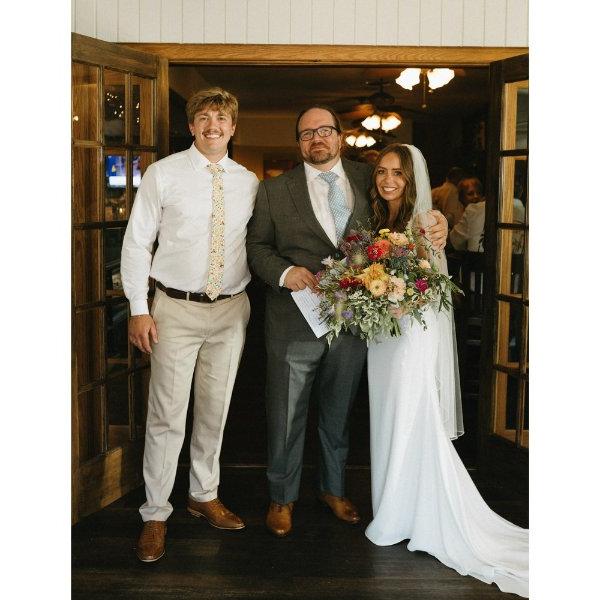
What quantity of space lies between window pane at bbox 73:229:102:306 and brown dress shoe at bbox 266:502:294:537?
1.29 m

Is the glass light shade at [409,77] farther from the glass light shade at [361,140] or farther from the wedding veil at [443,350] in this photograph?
the wedding veil at [443,350]

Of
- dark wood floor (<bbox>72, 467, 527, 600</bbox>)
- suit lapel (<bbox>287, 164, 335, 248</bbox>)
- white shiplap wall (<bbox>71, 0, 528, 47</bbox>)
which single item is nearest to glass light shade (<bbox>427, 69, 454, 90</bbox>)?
white shiplap wall (<bbox>71, 0, 528, 47</bbox>)

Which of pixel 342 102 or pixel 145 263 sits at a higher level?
pixel 342 102

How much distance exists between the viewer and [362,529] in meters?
3.46

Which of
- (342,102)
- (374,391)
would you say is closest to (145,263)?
(374,391)

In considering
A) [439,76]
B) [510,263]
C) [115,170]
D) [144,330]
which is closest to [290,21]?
[115,170]

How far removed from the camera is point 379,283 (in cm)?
295

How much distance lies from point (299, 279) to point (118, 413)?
1292 millimetres

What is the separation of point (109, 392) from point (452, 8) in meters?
2.57

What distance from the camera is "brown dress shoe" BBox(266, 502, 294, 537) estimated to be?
3387 mm

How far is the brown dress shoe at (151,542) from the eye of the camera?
3125 mm

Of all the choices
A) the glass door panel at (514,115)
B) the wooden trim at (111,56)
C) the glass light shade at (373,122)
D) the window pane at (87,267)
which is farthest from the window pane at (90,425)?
the glass light shade at (373,122)

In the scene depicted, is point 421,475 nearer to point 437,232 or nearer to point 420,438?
point 420,438
